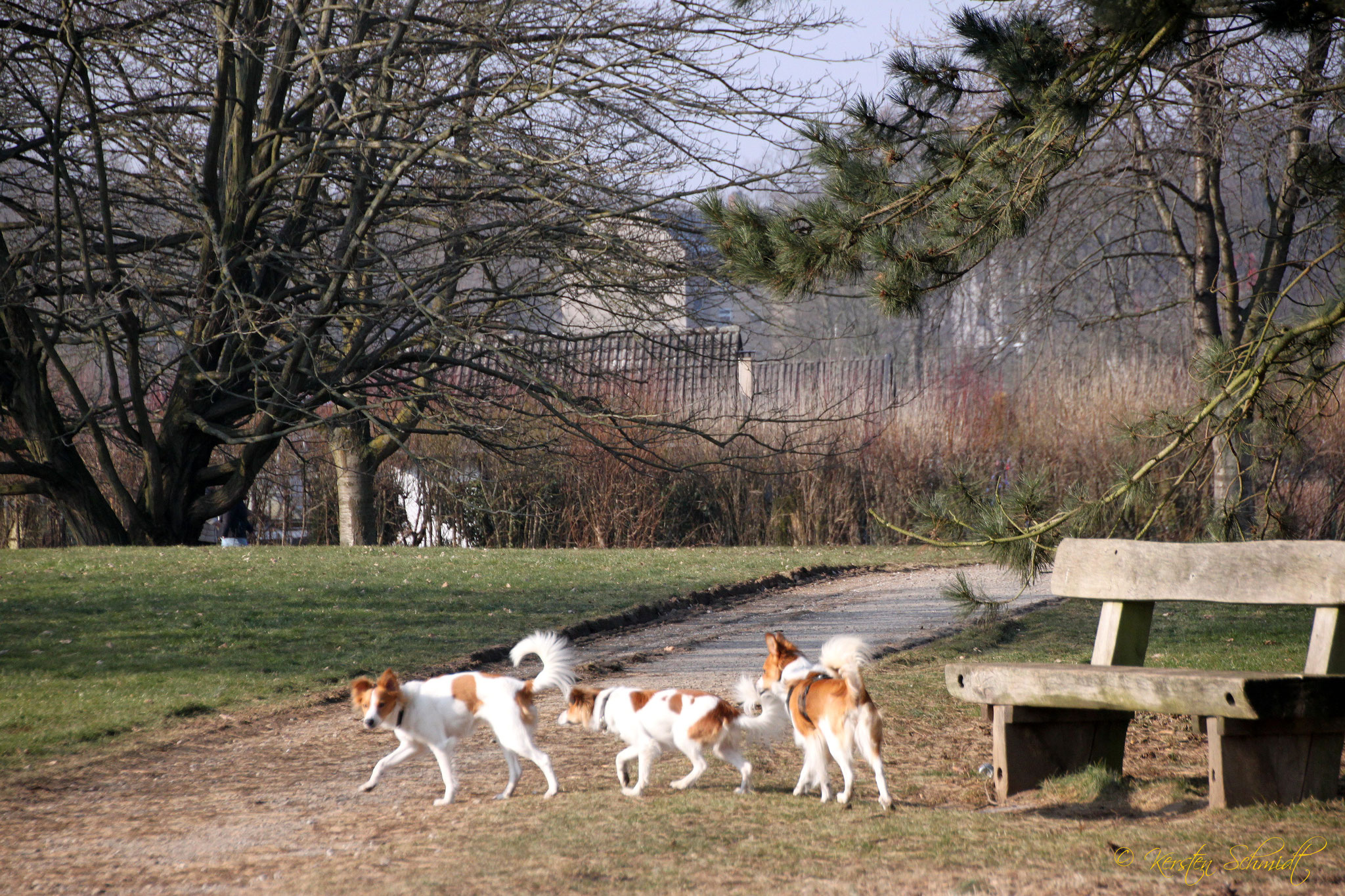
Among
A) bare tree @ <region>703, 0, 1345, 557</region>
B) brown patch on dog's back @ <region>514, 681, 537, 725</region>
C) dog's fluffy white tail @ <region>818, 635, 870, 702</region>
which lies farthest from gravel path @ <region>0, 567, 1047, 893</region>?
bare tree @ <region>703, 0, 1345, 557</region>

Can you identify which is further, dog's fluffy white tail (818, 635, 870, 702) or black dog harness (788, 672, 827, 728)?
black dog harness (788, 672, 827, 728)

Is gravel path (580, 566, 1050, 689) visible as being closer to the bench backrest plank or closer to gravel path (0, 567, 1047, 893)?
gravel path (0, 567, 1047, 893)

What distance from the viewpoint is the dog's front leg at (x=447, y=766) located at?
4973 millimetres

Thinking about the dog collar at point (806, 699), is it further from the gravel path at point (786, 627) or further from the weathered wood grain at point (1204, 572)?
the gravel path at point (786, 627)

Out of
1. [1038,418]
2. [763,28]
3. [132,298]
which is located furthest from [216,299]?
[1038,418]

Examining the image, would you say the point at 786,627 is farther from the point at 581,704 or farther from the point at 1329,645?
the point at 1329,645

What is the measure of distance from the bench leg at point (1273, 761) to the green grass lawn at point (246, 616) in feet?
18.4

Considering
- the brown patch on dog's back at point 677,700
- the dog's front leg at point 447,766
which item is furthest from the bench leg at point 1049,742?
the dog's front leg at point 447,766

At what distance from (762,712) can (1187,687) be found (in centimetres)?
183

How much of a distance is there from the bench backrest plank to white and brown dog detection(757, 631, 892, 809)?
4.35 ft

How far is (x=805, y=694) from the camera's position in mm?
4859

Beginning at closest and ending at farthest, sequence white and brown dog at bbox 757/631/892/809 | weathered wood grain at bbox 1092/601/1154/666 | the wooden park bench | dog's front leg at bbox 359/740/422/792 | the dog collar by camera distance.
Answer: the wooden park bench, white and brown dog at bbox 757/631/892/809, the dog collar, dog's front leg at bbox 359/740/422/792, weathered wood grain at bbox 1092/601/1154/666

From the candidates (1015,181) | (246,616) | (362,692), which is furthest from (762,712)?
(246,616)

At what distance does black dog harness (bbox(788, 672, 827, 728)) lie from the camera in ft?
15.9
